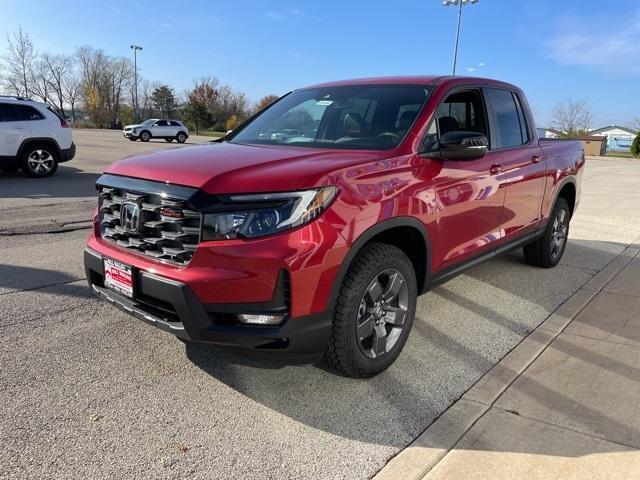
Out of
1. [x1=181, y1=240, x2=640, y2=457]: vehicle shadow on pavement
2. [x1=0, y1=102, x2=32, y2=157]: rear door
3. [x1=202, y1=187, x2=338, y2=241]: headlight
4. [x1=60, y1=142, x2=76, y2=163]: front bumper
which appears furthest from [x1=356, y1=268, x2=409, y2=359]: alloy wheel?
[x1=60, y1=142, x2=76, y2=163]: front bumper

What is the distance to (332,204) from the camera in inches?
105

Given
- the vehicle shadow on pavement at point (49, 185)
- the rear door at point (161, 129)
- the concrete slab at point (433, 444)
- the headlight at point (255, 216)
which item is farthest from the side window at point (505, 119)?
the rear door at point (161, 129)

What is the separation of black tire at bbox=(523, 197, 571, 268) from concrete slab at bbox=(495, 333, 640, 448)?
191 centimetres

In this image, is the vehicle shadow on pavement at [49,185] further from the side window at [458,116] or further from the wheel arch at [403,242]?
the wheel arch at [403,242]

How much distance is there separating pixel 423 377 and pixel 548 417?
29.2 inches

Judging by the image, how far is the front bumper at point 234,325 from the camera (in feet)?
8.38

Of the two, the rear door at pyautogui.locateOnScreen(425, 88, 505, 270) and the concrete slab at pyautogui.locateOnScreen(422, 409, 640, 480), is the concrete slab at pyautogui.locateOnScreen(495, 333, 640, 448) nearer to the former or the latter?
the concrete slab at pyautogui.locateOnScreen(422, 409, 640, 480)

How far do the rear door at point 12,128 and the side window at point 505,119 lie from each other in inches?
418

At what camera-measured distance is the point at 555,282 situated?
535 centimetres

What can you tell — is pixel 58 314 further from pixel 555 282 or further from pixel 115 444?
pixel 555 282

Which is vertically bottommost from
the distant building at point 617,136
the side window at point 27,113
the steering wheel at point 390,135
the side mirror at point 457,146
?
the side mirror at point 457,146

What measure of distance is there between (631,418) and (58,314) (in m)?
3.91

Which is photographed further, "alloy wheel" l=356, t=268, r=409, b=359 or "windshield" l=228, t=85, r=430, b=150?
"windshield" l=228, t=85, r=430, b=150

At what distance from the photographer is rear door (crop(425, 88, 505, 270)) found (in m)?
3.55
